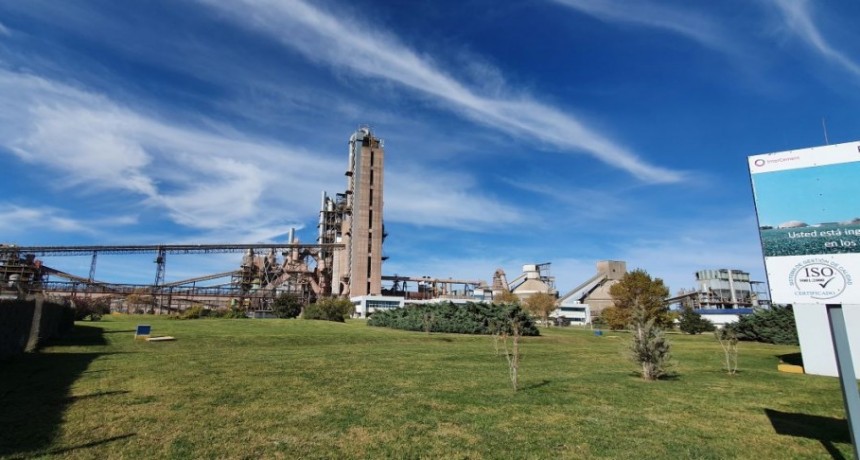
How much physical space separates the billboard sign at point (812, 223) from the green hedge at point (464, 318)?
29.9 meters

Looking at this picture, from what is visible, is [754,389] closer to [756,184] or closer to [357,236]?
[756,184]

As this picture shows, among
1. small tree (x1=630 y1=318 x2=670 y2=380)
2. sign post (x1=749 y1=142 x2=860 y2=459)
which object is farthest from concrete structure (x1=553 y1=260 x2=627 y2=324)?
sign post (x1=749 y1=142 x2=860 y2=459)

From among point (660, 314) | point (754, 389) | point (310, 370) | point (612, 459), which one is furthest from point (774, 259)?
point (660, 314)

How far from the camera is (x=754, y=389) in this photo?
11.9m

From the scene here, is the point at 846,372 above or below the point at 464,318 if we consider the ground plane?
below

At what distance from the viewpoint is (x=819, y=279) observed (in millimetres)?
5426

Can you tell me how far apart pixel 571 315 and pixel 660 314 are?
64022 millimetres

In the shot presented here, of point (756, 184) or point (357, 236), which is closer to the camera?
point (756, 184)

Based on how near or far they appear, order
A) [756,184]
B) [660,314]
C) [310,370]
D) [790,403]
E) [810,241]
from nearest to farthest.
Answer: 1. [810,241]
2. [756,184]
3. [790,403]
4. [310,370]
5. [660,314]

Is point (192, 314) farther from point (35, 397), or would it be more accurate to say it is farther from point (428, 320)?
point (35, 397)

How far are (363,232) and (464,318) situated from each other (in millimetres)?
53643

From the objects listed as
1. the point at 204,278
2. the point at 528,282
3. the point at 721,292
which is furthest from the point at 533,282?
the point at 204,278

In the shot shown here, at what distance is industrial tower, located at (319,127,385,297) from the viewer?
86812 millimetres

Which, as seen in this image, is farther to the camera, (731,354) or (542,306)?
(542,306)
